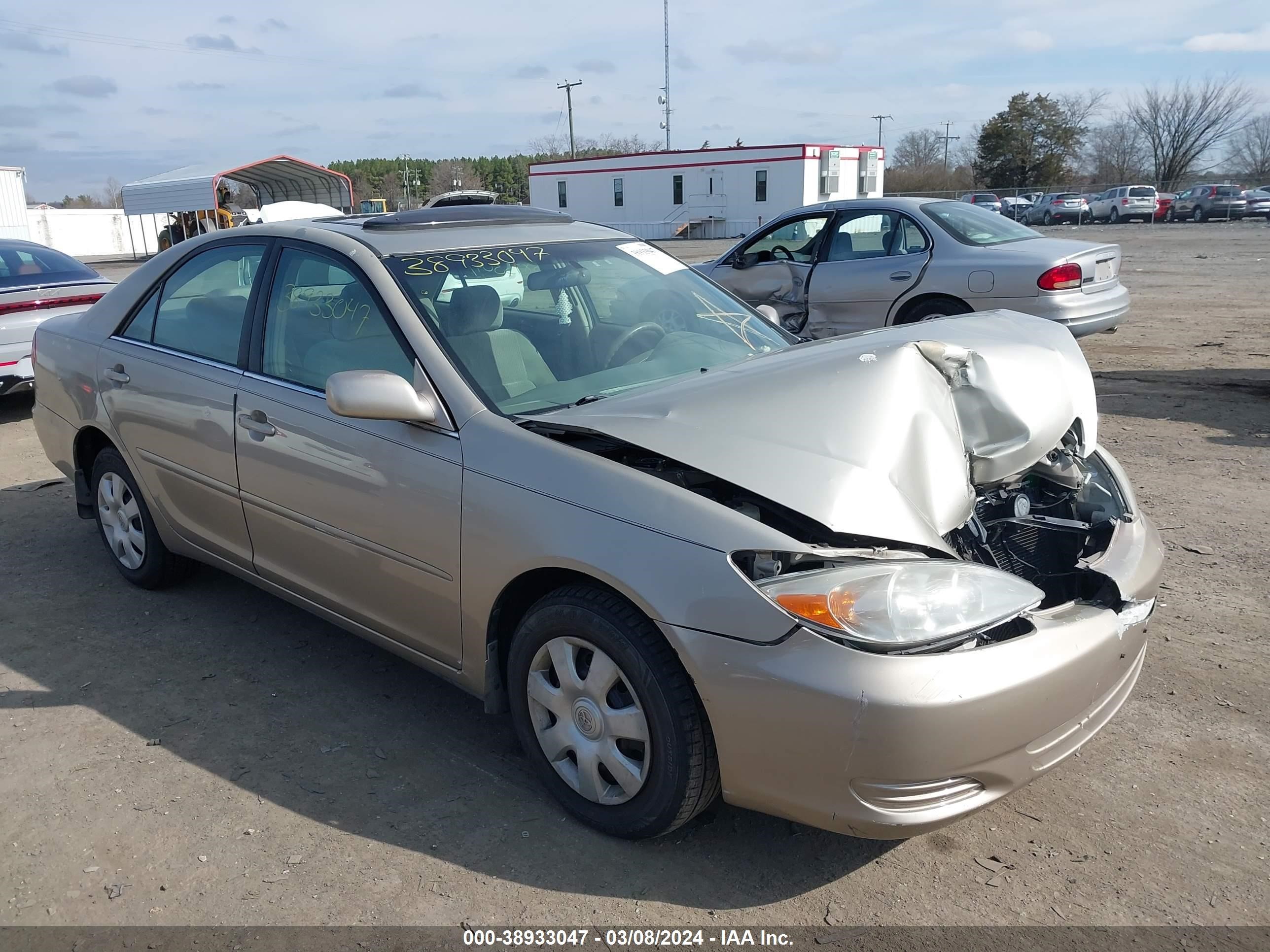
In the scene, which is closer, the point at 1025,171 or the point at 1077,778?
the point at 1077,778

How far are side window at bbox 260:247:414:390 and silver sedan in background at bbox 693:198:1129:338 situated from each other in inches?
197

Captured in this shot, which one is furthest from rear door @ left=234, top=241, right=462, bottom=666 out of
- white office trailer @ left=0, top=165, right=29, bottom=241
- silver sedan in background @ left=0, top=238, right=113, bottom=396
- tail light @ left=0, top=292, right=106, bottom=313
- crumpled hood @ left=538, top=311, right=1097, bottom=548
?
white office trailer @ left=0, top=165, right=29, bottom=241

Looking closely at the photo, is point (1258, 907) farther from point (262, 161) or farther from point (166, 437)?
point (262, 161)

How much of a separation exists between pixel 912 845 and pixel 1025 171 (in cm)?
6820

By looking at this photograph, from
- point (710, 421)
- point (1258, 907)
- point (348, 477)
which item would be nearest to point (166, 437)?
point (348, 477)

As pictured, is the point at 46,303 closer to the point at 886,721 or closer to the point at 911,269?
the point at 911,269

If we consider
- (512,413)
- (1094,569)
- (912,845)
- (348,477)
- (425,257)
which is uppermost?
(425,257)

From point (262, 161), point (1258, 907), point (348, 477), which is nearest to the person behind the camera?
point (1258, 907)

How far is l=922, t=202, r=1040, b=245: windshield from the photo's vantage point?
8609 millimetres

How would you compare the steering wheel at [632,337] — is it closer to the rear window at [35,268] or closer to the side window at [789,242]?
the side window at [789,242]

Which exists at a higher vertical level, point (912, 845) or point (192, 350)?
point (192, 350)

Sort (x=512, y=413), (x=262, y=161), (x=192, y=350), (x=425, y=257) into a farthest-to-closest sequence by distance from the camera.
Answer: (x=262, y=161) → (x=192, y=350) → (x=425, y=257) → (x=512, y=413)

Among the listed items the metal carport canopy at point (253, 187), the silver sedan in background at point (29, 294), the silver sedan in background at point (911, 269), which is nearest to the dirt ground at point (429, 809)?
the silver sedan in background at point (911, 269)

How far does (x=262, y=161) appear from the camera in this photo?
3112 cm
